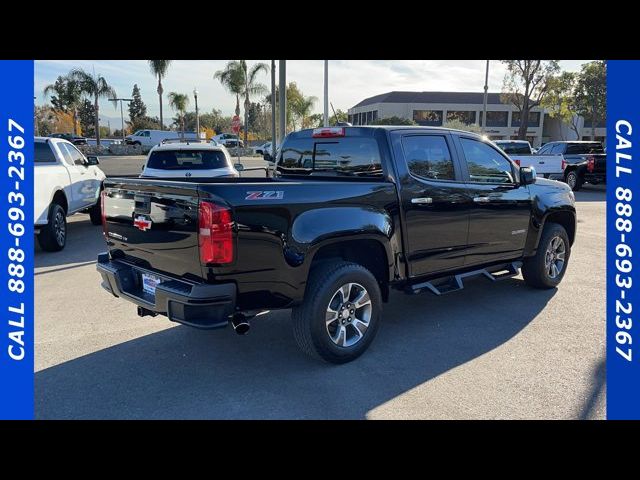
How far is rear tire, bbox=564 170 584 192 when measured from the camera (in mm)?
18312

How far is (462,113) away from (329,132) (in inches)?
2302

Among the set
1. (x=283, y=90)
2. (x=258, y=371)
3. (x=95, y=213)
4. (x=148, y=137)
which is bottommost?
(x=258, y=371)

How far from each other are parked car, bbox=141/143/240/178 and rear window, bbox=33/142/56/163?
159 centimetres

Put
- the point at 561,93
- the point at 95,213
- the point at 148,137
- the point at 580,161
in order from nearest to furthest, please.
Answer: the point at 95,213
the point at 580,161
the point at 561,93
the point at 148,137

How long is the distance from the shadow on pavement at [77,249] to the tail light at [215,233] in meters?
4.81

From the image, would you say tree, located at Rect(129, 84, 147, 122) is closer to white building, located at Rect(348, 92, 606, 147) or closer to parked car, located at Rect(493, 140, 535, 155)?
white building, located at Rect(348, 92, 606, 147)

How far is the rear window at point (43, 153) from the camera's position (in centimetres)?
880

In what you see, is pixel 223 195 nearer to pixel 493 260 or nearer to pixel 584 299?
pixel 493 260

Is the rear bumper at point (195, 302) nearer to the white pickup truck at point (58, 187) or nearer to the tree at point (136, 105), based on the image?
the white pickup truck at point (58, 187)

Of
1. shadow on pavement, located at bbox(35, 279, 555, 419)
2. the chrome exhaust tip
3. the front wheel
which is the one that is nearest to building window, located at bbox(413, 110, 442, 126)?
shadow on pavement, located at bbox(35, 279, 555, 419)

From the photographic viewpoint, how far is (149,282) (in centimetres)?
395

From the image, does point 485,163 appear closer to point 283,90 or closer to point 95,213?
point 95,213

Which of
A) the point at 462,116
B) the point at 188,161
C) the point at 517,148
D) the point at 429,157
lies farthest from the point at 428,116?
the point at 429,157

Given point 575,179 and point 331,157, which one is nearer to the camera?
point 331,157
